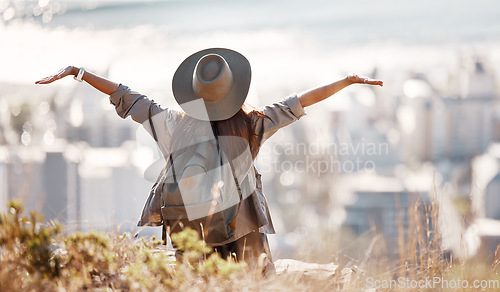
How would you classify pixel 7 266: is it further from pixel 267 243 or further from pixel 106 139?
pixel 106 139

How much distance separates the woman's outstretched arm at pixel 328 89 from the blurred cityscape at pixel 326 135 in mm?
11795

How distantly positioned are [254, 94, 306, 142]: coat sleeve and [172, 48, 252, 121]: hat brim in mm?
118

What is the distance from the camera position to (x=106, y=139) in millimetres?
26938

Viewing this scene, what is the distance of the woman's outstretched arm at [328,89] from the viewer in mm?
2318

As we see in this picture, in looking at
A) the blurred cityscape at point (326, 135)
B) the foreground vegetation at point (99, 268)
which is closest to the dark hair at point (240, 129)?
the foreground vegetation at point (99, 268)

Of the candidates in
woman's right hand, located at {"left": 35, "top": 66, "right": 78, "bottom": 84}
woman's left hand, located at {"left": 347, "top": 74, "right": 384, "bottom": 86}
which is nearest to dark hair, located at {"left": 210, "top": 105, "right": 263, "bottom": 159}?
woman's left hand, located at {"left": 347, "top": 74, "right": 384, "bottom": 86}

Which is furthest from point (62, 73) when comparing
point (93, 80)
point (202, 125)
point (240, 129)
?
point (240, 129)

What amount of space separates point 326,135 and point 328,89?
24.6m

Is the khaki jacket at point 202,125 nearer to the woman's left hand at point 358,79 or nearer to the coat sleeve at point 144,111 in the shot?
the coat sleeve at point 144,111

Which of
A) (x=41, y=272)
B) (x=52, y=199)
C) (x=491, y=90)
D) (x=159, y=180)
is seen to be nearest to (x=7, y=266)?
(x=41, y=272)

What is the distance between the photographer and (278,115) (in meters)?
2.35

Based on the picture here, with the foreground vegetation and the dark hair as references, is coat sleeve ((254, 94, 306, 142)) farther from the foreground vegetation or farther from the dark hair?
the foreground vegetation

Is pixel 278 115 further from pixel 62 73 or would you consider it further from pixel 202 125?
pixel 62 73

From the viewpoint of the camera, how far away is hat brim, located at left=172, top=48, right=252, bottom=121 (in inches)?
90.7
